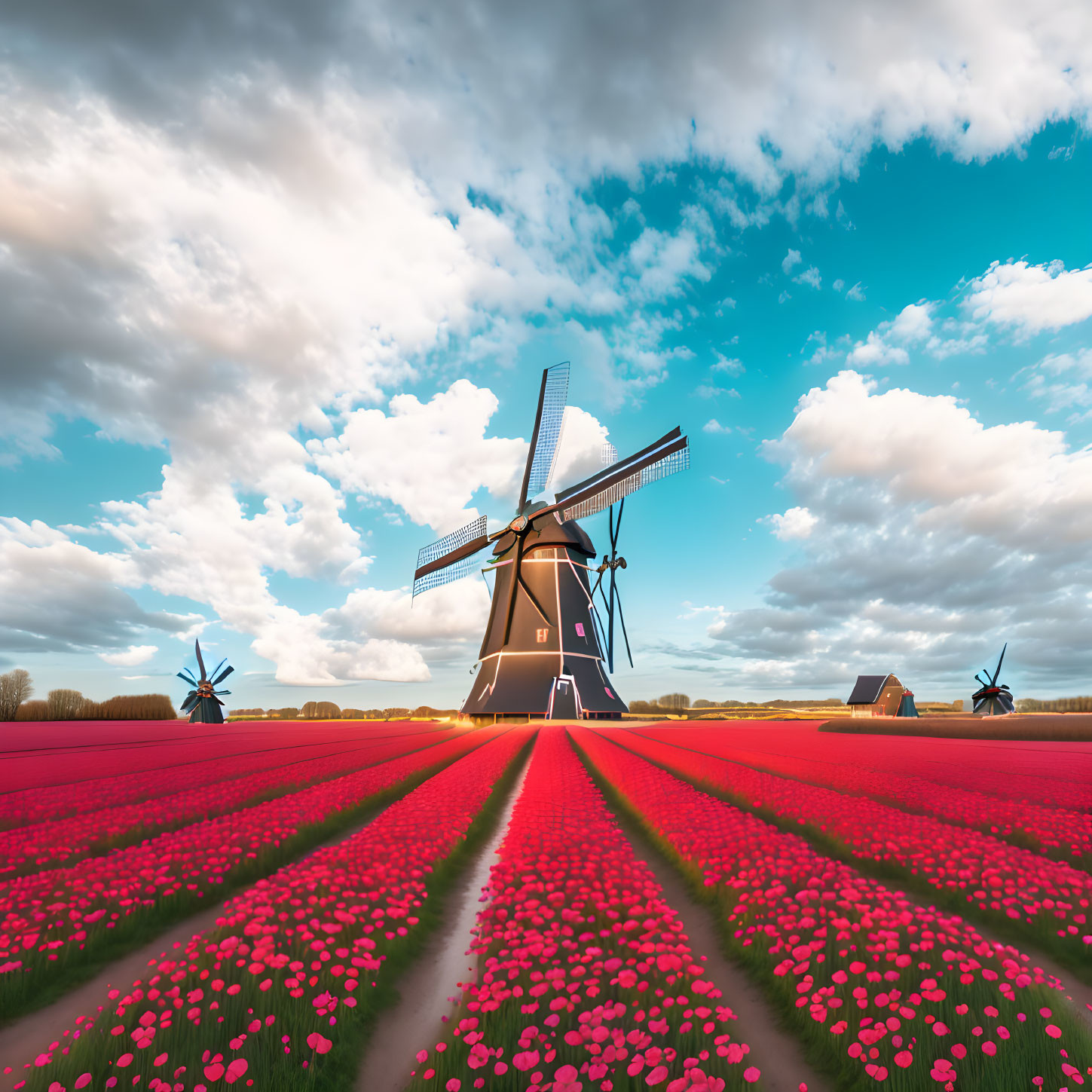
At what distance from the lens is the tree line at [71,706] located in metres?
51.6

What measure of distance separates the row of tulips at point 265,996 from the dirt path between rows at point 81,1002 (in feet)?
0.66

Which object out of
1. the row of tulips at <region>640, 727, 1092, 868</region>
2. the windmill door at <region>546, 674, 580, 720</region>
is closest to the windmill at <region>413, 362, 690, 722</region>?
the windmill door at <region>546, 674, 580, 720</region>

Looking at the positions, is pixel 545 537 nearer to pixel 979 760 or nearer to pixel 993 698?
pixel 979 760

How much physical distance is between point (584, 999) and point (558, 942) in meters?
1.17

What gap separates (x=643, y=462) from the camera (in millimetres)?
45750

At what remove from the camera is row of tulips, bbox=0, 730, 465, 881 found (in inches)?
357

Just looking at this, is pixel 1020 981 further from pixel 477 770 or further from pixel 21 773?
pixel 21 773

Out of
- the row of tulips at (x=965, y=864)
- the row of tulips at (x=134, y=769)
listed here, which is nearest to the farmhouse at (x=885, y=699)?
the row of tulips at (x=134, y=769)

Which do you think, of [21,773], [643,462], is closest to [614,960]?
[21,773]

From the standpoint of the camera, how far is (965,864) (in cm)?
802

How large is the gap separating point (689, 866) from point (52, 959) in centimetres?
820

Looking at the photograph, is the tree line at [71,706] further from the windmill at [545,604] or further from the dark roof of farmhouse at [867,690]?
the dark roof of farmhouse at [867,690]

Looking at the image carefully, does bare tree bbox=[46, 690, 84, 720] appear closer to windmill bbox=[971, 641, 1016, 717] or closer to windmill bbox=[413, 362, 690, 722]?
windmill bbox=[413, 362, 690, 722]

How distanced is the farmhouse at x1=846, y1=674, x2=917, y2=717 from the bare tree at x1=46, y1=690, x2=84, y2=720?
104 m
